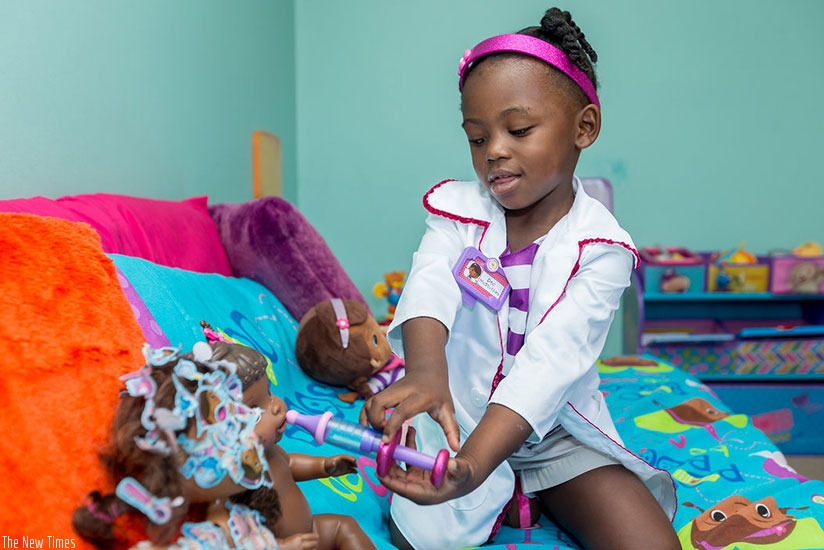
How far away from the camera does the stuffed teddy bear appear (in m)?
1.37

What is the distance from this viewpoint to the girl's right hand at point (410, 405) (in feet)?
2.32

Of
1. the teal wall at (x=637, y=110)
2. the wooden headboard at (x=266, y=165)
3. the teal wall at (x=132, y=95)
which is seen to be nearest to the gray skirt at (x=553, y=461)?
the teal wall at (x=132, y=95)

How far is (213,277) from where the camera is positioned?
134 cm

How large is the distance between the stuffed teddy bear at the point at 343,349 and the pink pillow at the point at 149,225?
271 millimetres

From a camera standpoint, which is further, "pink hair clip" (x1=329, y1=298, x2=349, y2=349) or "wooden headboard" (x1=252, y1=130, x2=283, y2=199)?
"wooden headboard" (x1=252, y1=130, x2=283, y2=199)

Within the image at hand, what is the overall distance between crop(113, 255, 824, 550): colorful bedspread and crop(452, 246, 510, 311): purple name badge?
0.33 metres

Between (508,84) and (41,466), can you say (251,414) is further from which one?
(508,84)

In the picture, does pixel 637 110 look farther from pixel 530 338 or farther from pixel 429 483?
pixel 429 483

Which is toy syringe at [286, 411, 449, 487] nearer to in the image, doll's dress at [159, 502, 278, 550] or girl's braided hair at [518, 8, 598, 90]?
doll's dress at [159, 502, 278, 550]

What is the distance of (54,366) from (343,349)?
2.51 feet

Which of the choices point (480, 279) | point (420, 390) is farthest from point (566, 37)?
point (420, 390)

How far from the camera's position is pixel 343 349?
4.48 ft

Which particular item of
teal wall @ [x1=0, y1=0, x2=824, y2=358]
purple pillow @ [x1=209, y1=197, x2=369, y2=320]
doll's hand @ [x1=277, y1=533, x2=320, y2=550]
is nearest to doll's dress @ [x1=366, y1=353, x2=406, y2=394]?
purple pillow @ [x1=209, y1=197, x2=369, y2=320]

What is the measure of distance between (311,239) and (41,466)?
1.08 meters
